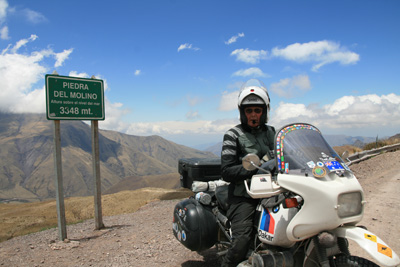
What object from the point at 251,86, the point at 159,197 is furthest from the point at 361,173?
the point at 251,86

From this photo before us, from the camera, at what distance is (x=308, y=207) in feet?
8.15

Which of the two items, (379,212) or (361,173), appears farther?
(361,173)

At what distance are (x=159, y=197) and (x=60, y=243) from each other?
4893mm

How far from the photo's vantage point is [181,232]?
4.19 meters

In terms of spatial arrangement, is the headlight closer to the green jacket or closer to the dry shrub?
the green jacket

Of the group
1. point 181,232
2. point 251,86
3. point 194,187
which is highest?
point 251,86

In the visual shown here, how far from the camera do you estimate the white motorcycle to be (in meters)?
2.41

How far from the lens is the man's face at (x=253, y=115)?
11.8ft

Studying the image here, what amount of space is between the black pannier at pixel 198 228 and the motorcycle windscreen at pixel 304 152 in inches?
64.6

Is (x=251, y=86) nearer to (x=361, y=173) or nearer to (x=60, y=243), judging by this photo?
(x=60, y=243)

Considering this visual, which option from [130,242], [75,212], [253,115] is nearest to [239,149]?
[253,115]

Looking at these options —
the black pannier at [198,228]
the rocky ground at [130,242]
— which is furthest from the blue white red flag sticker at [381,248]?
the rocky ground at [130,242]

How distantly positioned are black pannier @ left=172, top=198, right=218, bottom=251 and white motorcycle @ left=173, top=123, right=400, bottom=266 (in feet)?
2.66

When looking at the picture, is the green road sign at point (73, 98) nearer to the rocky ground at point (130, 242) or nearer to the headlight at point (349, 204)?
the rocky ground at point (130, 242)
